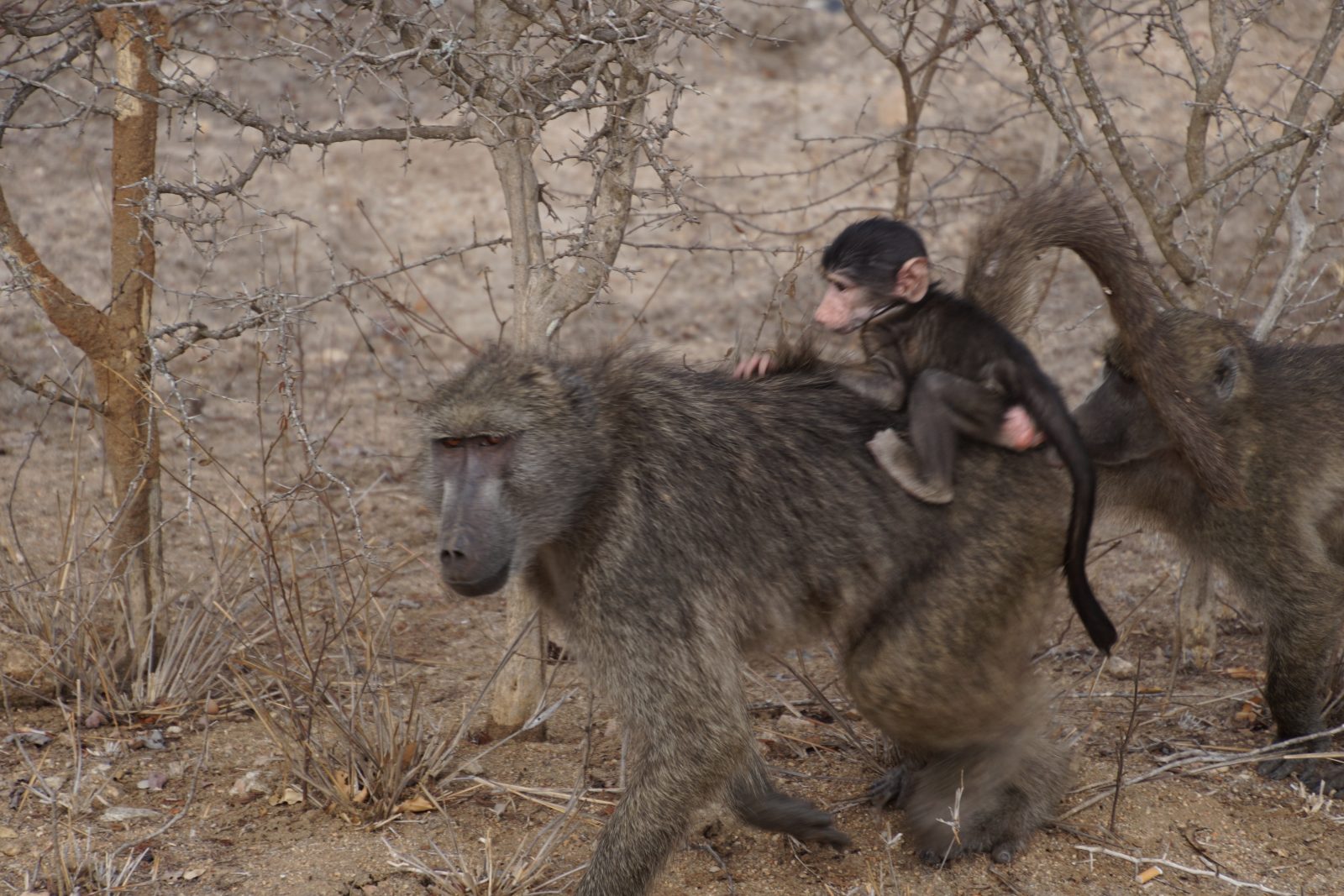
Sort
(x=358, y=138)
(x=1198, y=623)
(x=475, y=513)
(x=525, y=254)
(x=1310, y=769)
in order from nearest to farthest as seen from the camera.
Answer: (x=475, y=513) < (x=358, y=138) < (x=525, y=254) < (x=1310, y=769) < (x=1198, y=623)

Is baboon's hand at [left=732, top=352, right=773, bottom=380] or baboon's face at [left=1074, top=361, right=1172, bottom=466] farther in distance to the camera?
baboon's face at [left=1074, top=361, right=1172, bottom=466]

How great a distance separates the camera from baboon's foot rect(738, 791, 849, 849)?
2.94m

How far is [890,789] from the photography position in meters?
3.34

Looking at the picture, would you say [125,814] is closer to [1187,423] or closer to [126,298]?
[126,298]

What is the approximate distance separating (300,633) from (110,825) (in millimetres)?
680

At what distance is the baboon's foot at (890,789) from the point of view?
333 centimetres

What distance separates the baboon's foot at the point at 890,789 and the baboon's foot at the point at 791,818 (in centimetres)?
39

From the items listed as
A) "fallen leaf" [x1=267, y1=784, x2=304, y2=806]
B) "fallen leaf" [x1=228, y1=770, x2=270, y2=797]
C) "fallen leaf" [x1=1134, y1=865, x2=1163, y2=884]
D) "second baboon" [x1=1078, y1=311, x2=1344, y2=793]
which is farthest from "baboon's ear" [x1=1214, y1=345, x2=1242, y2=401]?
"fallen leaf" [x1=228, y1=770, x2=270, y2=797]

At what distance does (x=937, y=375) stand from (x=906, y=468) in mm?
201

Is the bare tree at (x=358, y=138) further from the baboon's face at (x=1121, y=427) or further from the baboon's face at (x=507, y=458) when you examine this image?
the baboon's face at (x=1121, y=427)

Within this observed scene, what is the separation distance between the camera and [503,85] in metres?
3.21

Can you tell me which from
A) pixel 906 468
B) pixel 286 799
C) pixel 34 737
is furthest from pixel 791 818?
pixel 34 737

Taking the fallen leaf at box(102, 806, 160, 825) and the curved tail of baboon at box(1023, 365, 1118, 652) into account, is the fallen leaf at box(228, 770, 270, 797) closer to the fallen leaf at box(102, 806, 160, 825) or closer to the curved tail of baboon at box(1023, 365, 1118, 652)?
the fallen leaf at box(102, 806, 160, 825)

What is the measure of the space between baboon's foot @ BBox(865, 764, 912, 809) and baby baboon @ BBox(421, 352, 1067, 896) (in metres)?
0.40
